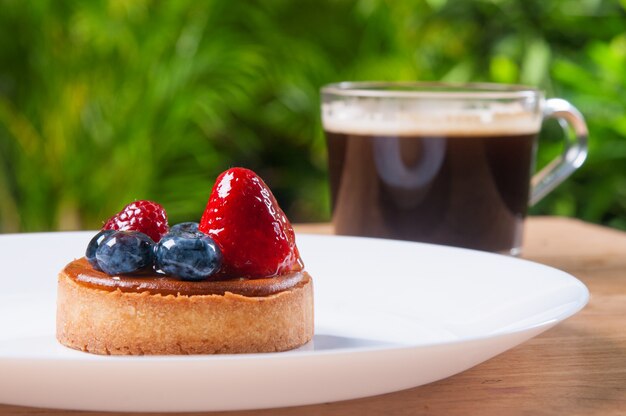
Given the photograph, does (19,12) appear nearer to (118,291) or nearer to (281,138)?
(281,138)

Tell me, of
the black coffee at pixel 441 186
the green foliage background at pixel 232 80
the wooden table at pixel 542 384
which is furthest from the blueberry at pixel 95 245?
the green foliage background at pixel 232 80

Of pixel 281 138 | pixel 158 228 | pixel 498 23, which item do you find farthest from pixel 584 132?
pixel 281 138

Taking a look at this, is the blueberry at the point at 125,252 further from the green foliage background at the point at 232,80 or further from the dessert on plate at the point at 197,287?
the green foliage background at the point at 232,80

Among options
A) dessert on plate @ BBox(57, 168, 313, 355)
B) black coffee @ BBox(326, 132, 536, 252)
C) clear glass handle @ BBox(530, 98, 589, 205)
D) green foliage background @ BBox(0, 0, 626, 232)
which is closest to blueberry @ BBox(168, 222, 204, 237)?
dessert on plate @ BBox(57, 168, 313, 355)

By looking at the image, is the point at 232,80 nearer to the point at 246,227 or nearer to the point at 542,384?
the point at 246,227

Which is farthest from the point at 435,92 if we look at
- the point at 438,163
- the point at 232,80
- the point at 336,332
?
the point at 232,80

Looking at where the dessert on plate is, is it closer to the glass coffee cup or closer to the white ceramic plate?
the white ceramic plate
